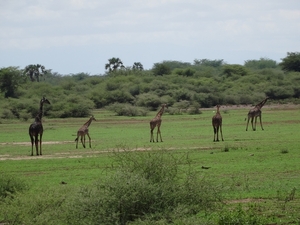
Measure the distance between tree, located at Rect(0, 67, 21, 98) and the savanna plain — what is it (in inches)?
1210

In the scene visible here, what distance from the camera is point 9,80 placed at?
228 ft

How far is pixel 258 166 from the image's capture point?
63.4 feet

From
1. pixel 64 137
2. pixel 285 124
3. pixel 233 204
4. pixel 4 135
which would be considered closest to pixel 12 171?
pixel 233 204

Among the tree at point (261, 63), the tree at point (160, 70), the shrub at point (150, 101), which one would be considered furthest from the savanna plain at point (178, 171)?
the tree at point (261, 63)

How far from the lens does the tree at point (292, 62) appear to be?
83.3 m

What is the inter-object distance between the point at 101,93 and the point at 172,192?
56.1 m

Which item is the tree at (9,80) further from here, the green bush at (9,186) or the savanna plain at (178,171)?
the green bush at (9,186)

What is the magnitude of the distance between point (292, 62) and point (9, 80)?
36.8 m

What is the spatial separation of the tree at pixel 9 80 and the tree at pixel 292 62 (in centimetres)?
3506

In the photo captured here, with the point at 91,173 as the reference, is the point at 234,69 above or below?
above

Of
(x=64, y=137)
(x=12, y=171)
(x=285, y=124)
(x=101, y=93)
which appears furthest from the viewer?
(x=101, y=93)

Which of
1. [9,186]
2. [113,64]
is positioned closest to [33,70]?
[113,64]

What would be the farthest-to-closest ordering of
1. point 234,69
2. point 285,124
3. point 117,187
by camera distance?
1. point 234,69
2. point 285,124
3. point 117,187

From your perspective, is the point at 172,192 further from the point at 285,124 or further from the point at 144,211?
the point at 285,124
